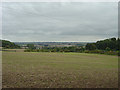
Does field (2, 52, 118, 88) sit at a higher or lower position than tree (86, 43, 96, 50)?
lower

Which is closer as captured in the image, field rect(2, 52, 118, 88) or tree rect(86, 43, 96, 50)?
field rect(2, 52, 118, 88)

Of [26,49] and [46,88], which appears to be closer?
[46,88]

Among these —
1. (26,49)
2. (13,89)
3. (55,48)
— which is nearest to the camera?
(13,89)

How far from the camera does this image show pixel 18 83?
505 centimetres

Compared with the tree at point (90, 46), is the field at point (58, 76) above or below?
below

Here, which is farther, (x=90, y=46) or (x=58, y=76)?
(x=90, y=46)

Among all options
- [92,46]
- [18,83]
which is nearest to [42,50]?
[92,46]

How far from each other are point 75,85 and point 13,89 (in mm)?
2388

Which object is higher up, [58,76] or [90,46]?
[90,46]

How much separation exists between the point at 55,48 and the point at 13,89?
37.7 metres

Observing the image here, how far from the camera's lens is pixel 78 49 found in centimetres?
4281

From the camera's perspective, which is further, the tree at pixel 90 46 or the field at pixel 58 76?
the tree at pixel 90 46

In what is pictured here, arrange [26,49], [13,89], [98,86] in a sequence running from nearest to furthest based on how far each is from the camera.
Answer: [13,89]
[98,86]
[26,49]

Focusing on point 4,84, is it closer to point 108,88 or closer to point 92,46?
point 108,88
